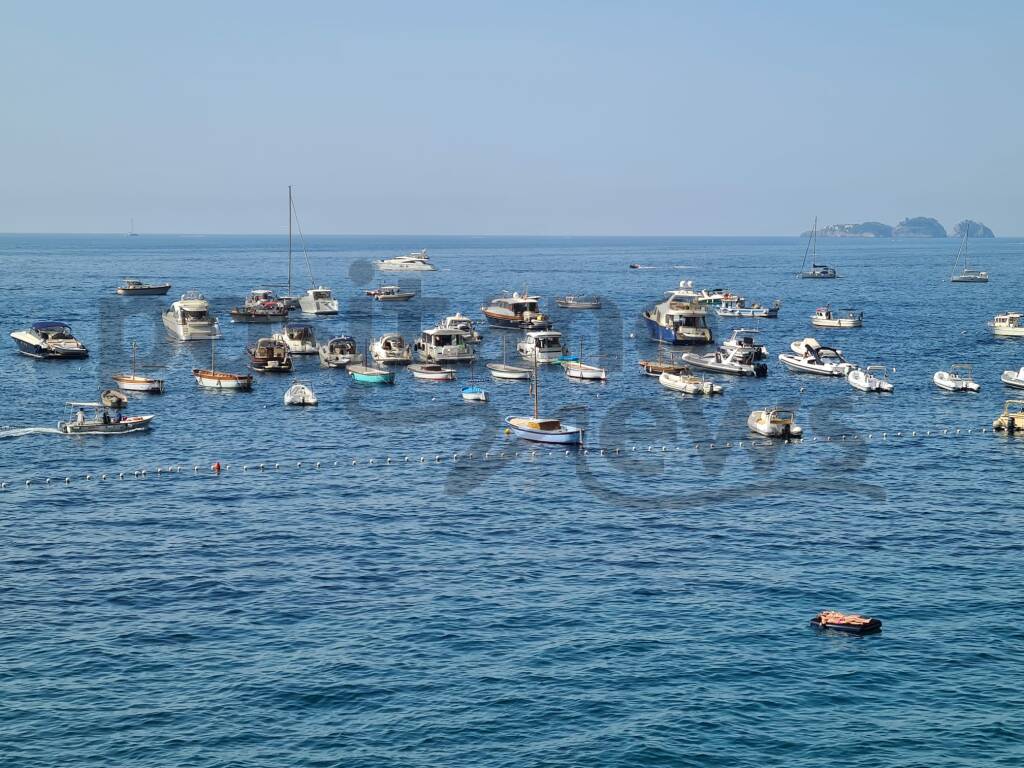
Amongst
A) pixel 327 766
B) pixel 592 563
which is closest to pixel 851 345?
pixel 592 563

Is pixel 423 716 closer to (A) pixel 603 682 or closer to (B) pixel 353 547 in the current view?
(A) pixel 603 682

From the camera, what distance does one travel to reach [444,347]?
148 meters

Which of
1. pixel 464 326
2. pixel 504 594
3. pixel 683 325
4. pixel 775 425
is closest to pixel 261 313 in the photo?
pixel 464 326

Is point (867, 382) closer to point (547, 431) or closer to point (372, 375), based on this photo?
point (547, 431)

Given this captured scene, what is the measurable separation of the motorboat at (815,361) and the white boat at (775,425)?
3641 cm

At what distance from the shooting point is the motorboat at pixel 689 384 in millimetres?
128875

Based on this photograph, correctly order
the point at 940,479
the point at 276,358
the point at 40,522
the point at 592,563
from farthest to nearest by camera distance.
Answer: the point at 276,358
the point at 940,479
the point at 40,522
the point at 592,563

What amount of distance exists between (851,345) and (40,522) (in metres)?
130

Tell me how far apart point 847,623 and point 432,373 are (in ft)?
275

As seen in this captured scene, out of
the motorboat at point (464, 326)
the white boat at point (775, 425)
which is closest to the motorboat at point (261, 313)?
the motorboat at point (464, 326)

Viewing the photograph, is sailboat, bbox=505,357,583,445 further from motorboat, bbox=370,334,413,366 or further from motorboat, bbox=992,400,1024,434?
motorboat, bbox=370,334,413,366

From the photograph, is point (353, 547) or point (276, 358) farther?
point (276, 358)

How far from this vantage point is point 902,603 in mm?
62656

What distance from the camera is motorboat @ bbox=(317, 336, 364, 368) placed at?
5807 inches
